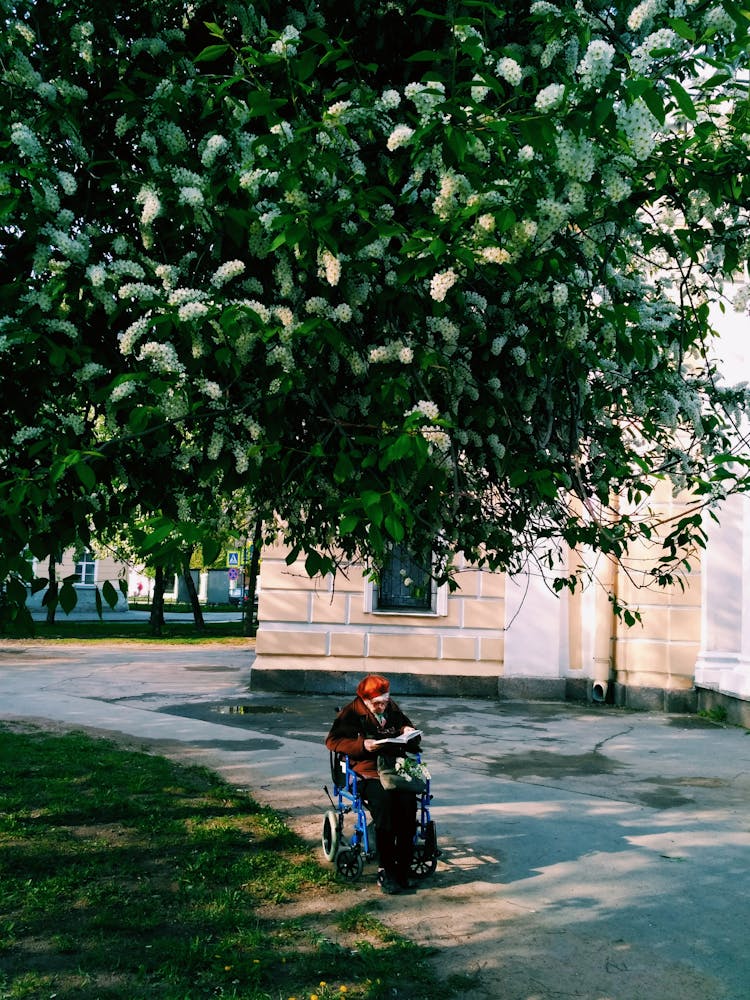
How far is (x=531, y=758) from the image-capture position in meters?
10.2

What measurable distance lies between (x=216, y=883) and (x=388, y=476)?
3260 mm

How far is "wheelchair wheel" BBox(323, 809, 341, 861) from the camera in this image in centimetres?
593

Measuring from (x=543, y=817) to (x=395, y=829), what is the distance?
228 cm

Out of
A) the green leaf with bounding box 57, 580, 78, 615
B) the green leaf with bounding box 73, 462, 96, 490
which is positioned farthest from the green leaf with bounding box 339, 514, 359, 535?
the green leaf with bounding box 57, 580, 78, 615

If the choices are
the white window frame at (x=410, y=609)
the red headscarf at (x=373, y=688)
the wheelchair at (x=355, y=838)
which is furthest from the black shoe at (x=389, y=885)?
the white window frame at (x=410, y=609)

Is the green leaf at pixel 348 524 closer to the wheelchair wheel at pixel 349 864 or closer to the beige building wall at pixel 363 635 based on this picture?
the wheelchair wheel at pixel 349 864

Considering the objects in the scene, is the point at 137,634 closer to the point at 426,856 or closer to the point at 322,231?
the point at 426,856

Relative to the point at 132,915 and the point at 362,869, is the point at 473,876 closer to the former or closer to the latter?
the point at 362,869

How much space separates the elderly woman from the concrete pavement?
19 cm

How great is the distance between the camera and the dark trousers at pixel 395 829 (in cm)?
562

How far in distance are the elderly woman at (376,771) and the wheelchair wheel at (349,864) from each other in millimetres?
210

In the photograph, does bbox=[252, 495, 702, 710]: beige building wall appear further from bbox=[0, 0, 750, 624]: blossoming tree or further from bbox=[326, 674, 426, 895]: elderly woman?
bbox=[0, 0, 750, 624]: blossoming tree

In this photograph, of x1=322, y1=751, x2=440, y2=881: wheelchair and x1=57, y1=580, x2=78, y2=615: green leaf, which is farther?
x1=322, y1=751, x2=440, y2=881: wheelchair

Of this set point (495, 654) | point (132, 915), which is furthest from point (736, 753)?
point (132, 915)
